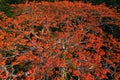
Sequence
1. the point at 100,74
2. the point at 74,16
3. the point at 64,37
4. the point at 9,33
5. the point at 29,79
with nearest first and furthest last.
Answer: the point at 29,79, the point at 100,74, the point at 64,37, the point at 9,33, the point at 74,16

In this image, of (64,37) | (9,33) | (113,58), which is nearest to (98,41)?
(113,58)

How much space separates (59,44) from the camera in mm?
12523

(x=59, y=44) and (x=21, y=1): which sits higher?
(x=21, y=1)

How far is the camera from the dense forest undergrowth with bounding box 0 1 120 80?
→ 11680 millimetres

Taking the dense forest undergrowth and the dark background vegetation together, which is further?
the dark background vegetation

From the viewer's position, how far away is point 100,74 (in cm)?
1234

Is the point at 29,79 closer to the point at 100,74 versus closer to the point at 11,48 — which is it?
the point at 11,48

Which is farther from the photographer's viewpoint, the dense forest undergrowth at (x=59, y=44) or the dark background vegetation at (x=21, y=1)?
the dark background vegetation at (x=21, y=1)

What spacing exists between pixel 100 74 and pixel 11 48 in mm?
4943

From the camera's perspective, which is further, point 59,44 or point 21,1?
point 21,1

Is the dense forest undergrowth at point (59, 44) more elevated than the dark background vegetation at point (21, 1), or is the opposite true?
the dark background vegetation at point (21, 1)

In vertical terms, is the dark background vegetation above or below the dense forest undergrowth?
above

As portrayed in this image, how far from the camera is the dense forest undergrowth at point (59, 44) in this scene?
11.7 meters

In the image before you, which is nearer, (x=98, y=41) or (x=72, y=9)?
(x=98, y=41)
